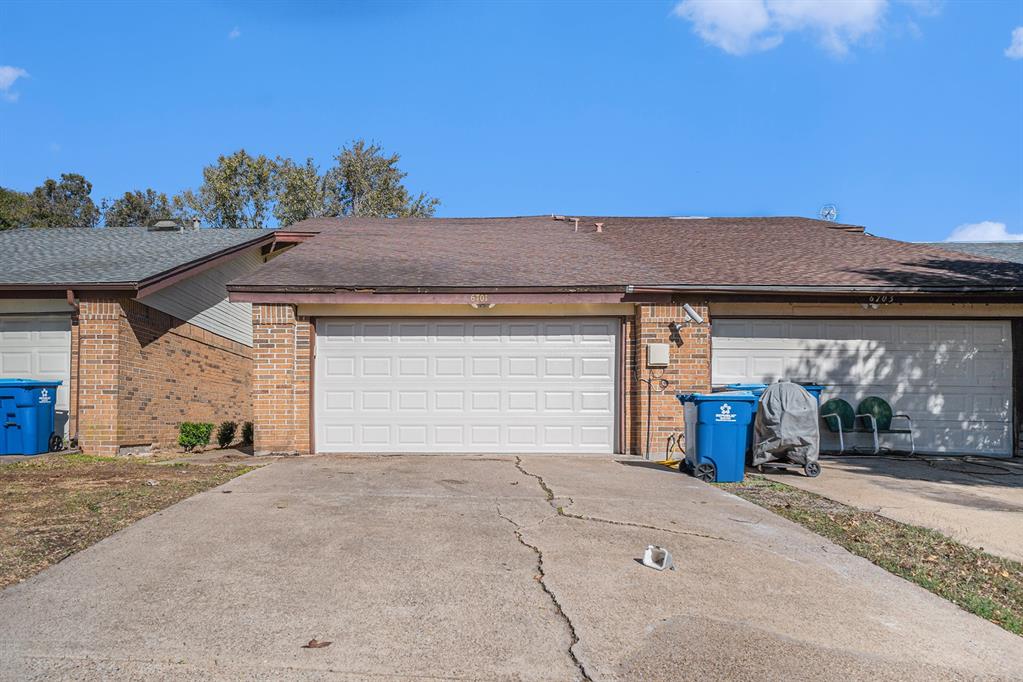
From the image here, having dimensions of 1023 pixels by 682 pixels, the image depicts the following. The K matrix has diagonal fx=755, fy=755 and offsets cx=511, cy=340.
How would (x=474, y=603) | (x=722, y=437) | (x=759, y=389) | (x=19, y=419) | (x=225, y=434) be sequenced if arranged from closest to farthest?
(x=474, y=603)
(x=722, y=437)
(x=759, y=389)
(x=19, y=419)
(x=225, y=434)

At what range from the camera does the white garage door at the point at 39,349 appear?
1194 centimetres

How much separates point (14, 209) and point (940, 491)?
37754 mm

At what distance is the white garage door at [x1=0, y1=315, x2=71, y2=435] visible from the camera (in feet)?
39.2

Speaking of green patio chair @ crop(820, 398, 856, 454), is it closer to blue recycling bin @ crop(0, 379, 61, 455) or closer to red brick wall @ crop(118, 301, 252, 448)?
red brick wall @ crop(118, 301, 252, 448)

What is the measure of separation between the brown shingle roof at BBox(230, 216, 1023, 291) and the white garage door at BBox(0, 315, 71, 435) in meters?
3.54

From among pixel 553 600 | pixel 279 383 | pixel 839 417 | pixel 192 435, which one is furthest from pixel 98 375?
pixel 839 417

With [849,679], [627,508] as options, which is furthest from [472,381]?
[849,679]

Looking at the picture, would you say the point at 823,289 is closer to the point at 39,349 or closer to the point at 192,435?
the point at 192,435

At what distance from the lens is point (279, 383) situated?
10938mm

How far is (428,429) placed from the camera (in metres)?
11.3

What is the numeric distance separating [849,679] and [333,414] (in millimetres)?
8780

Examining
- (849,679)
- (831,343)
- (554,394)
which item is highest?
(831,343)

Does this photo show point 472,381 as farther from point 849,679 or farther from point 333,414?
point 849,679

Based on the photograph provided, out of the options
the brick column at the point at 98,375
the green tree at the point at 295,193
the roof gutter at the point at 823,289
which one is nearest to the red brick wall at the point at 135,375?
the brick column at the point at 98,375
